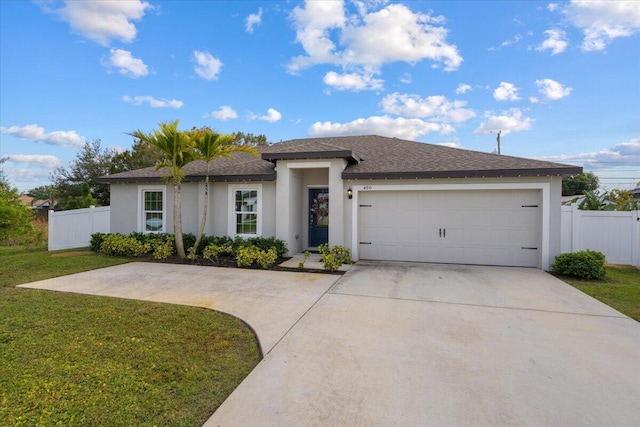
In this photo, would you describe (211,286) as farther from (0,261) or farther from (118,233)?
(0,261)

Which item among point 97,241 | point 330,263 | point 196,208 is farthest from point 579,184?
point 97,241

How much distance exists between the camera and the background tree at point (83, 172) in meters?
26.0

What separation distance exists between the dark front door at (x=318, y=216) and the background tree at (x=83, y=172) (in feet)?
73.6

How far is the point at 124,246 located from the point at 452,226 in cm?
1047

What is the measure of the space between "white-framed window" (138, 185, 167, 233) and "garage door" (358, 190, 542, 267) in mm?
7284

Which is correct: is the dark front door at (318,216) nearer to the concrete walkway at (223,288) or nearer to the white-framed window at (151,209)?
the concrete walkway at (223,288)

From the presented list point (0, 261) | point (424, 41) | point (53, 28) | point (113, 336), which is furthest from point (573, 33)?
point (0, 261)

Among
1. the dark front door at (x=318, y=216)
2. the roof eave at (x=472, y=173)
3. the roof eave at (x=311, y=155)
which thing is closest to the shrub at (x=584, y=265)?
the roof eave at (x=472, y=173)

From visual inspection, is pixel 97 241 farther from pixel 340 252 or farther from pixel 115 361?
pixel 115 361

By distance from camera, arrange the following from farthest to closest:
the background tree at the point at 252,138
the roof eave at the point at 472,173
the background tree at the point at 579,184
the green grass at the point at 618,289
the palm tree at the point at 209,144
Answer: the background tree at the point at 579,184, the background tree at the point at 252,138, the palm tree at the point at 209,144, the roof eave at the point at 472,173, the green grass at the point at 618,289

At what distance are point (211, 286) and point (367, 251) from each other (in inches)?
195

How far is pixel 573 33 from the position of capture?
943 centimetres

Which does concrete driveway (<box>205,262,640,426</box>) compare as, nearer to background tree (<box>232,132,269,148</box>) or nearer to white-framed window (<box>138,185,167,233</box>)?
white-framed window (<box>138,185,167,233</box>)

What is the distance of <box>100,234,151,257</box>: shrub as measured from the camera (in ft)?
33.2
